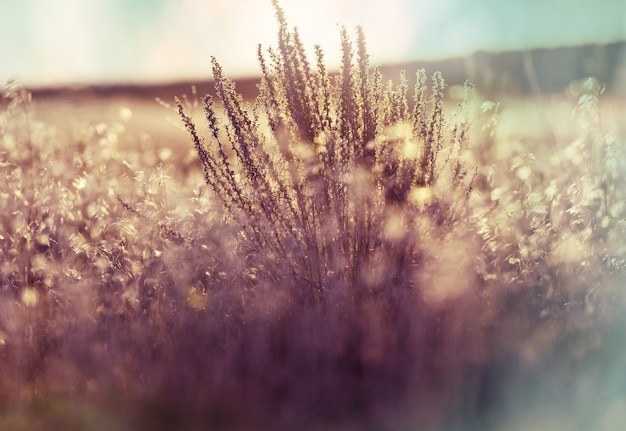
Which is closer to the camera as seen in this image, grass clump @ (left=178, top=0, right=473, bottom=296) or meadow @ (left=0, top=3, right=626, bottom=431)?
meadow @ (left=0, top=3, right=626, bottom=431)

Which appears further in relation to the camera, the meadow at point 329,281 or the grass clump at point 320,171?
the grass clump at point 320,171

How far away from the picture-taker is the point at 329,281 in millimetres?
3506

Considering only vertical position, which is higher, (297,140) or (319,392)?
(297,140)

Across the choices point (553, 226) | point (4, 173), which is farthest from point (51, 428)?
point (553, 226)

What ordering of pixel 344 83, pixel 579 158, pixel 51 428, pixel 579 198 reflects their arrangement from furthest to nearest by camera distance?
pixel 579 158
pixel 579 198
pixel 344 83
pixel 51 428

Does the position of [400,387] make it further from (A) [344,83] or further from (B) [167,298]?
(A) [344,83]

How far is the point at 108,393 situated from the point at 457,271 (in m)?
1.67

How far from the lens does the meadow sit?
3.11m

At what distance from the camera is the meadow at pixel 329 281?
122 inches

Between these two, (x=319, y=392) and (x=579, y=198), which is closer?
(x=319, y=392)

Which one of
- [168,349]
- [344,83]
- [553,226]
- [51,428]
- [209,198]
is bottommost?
[51,428]

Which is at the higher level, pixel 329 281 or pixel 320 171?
pixel 320 171

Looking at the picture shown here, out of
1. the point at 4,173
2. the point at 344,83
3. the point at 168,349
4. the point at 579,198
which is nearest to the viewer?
the point at 168,349

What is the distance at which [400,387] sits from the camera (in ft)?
10.2
